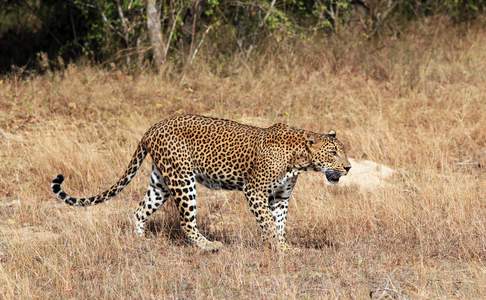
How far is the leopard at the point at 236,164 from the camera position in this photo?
27.9ft

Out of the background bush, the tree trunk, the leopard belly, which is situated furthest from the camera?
the background bush

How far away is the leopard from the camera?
8492 millimetres

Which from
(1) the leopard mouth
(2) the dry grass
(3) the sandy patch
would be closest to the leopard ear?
(1) the leopard mouth

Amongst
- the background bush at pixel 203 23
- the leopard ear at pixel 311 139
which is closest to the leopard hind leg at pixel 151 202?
the leopard ear at pixel 311 139

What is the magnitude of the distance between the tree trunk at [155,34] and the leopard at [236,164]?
6782 millimetres

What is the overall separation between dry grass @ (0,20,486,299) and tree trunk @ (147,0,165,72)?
57 centimetres

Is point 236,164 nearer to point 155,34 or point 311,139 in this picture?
point 311,139

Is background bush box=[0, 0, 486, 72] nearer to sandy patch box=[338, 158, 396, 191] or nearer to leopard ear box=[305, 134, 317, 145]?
sandy patch box=[338, 158, 396, 191]

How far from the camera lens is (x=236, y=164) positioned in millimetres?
8750

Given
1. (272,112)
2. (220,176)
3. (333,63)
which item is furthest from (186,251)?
(333,63)

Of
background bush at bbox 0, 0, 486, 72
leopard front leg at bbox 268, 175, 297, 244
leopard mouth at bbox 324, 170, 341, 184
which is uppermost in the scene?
leopard mouth at bbox 324, 170, 341, 184

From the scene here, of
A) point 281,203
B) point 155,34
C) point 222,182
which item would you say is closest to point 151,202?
point 222,182

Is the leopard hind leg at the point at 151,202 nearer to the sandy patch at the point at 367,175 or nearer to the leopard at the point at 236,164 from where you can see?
the leopard at the point at 236,164

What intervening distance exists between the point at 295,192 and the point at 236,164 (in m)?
2.00
